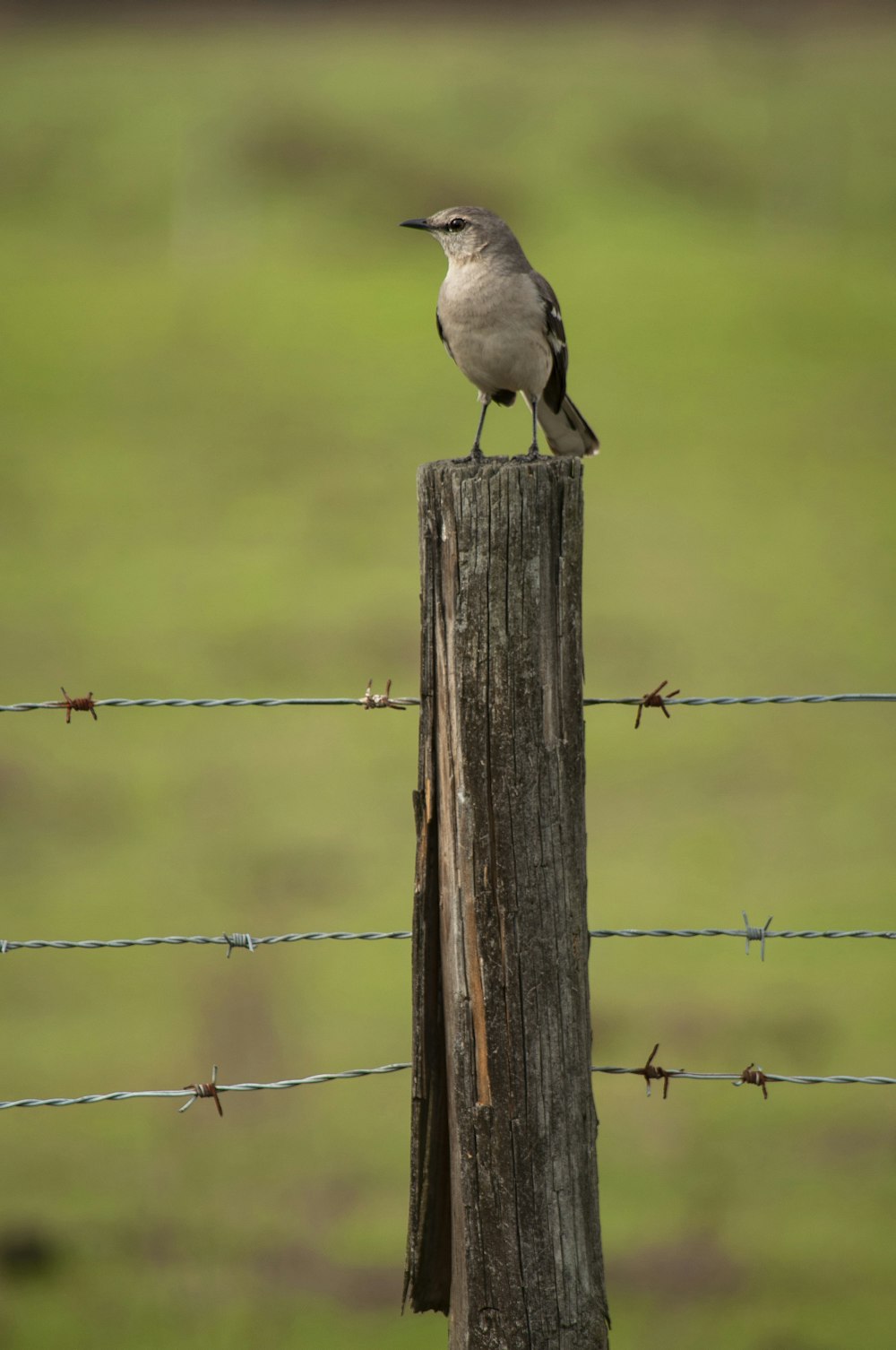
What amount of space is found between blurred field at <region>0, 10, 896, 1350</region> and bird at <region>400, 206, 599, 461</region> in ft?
12.3

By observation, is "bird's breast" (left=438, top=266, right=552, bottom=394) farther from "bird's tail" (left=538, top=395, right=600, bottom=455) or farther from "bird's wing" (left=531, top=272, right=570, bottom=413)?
"bird's tail" (left=538, top=395, right=600, bottom=455)

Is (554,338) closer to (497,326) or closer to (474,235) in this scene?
(497,326)

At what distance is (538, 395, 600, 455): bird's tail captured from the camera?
5.82 meters

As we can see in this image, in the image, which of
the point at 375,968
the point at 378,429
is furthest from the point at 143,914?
the point at 378,429

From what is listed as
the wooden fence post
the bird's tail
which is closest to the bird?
the bird's tail

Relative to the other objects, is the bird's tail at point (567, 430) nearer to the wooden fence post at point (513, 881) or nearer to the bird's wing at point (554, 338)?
the bird's wing at point (554, 338)

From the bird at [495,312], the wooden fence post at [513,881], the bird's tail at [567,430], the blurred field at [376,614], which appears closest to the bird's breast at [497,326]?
the bird at [495,312]

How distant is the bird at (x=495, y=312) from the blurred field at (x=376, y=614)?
375 centimetres

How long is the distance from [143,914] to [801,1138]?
16.4ft

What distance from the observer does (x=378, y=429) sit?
25438 mm

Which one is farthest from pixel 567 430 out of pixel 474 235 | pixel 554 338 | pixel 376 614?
pixel 376 614

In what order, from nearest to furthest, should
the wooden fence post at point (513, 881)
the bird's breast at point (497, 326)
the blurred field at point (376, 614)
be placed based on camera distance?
1. the wooden fence post at point (513, 881)
2. the bird's breast at point (497, 326)
3. the blurred field at point (376, 614)

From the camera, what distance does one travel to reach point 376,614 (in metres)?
17.8

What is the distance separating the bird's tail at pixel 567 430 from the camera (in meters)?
5.82
